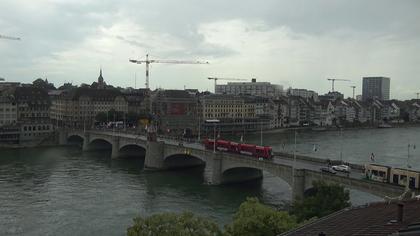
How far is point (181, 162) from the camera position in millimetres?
72438

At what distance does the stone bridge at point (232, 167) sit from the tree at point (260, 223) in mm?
12272

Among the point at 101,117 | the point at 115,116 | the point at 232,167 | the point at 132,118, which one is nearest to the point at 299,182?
the point at 232,167

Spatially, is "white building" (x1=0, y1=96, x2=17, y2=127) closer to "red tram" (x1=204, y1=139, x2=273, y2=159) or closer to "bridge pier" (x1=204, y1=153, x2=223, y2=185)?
"red tram" (x1=204, y1=139, x2=273, y2=159)

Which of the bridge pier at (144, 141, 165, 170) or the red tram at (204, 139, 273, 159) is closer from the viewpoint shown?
the red tram at (204, 139, 273, 159)

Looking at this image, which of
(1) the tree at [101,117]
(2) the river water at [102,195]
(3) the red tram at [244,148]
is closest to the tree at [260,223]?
(2) the river water at [102,195]

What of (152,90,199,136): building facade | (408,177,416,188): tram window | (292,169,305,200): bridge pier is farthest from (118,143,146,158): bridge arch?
(152,90,199,136): building facade

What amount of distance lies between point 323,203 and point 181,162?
42.0 meters

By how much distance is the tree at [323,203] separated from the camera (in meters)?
31.2

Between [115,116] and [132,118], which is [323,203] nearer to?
[115,116]

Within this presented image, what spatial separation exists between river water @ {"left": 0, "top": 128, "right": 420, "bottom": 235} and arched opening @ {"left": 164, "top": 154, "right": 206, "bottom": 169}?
6.67 ft

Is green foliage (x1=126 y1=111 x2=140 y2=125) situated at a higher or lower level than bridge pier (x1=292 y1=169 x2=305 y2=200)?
higher

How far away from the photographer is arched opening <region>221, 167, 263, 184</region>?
58.8 meters

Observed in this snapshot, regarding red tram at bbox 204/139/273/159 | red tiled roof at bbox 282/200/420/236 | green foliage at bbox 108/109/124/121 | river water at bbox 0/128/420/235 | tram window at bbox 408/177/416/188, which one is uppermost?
green foliage at bbox 108/109/124/121

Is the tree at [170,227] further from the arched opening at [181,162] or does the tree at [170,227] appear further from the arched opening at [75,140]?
the arched opening at [75,140]
